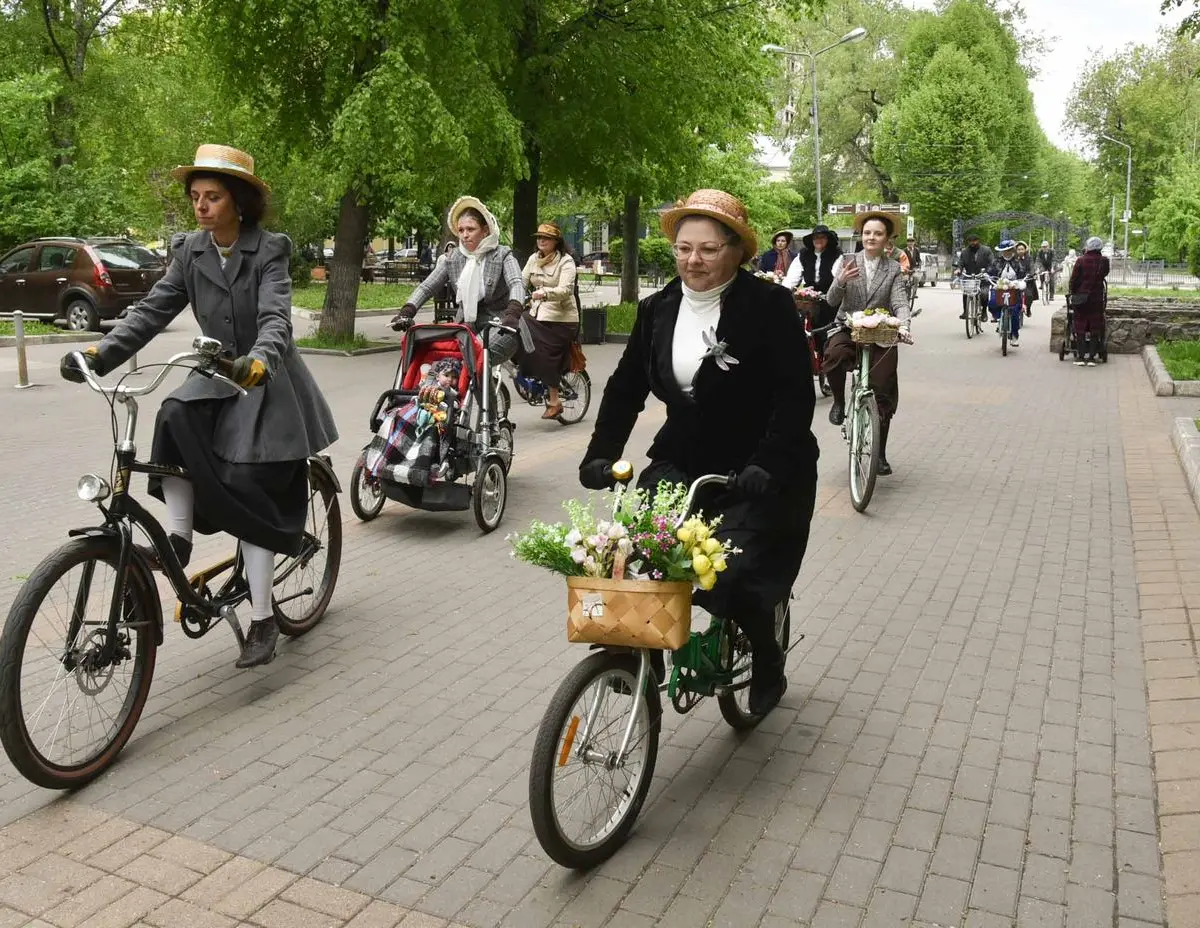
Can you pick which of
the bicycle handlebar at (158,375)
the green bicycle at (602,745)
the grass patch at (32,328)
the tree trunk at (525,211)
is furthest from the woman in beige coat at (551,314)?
the grass patch at (32,328)

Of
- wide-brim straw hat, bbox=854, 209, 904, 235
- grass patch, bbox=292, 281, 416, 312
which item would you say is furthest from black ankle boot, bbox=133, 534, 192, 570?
grass patch, bbox=292, 281, 416, 312

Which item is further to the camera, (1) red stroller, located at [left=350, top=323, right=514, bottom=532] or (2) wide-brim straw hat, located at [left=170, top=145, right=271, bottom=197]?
(1) red stroller, located at [left=350, top=323, right=514, bottom=532]

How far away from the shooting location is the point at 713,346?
12.6 feet

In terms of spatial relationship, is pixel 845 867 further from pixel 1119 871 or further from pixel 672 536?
pixel 672 536

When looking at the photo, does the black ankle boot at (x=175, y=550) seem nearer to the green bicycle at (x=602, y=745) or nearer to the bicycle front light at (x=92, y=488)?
Result: the bicycle front light at (x=92, y=488)

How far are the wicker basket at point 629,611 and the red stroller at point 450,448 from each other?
13.2ft

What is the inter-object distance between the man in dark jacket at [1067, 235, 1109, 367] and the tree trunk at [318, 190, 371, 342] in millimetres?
10548

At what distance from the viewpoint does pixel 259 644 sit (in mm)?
4922

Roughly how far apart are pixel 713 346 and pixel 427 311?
85.7 ft

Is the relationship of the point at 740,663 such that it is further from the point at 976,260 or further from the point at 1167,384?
the point at 976,260

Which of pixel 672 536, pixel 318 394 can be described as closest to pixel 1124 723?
pixel 672 536

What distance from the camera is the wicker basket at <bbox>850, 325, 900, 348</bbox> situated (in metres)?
8.48

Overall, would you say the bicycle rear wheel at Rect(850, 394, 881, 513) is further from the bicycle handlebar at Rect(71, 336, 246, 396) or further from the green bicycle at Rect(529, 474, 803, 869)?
the bicycle handlebar at Rect(71, 336, 246, 396)

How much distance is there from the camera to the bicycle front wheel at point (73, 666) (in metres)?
3.74
